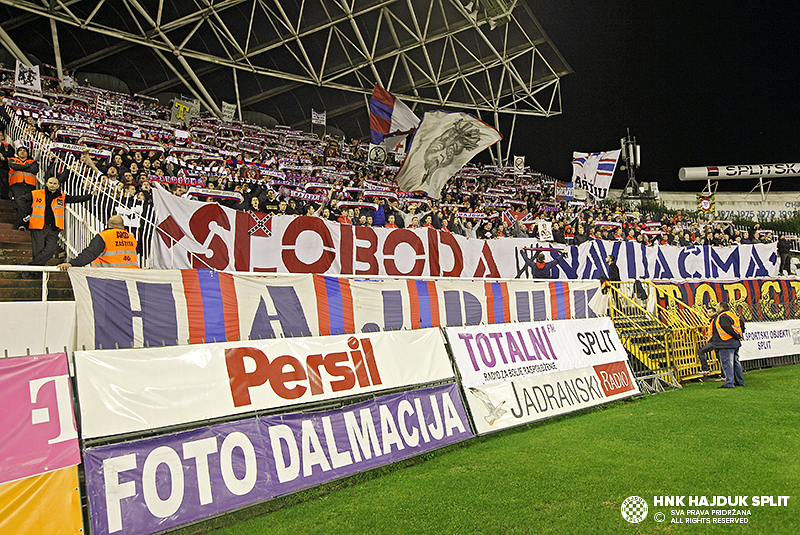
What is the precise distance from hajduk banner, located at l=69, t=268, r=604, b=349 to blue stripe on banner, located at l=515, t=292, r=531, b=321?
0.02 meters

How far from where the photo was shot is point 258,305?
684 cm

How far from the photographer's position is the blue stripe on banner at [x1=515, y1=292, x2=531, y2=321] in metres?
10.0

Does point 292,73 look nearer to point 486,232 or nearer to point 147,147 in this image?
point 147,147

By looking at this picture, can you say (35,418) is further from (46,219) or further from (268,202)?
(268,202)

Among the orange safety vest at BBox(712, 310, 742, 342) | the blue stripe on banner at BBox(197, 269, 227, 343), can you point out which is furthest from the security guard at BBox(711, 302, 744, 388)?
the blue stripe on banner at BBox(197, 269, 227, 343)

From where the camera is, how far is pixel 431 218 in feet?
45.3

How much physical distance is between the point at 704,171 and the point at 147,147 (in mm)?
36553

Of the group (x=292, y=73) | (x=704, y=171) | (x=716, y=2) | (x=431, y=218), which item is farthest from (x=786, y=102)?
(x=431, y=218)

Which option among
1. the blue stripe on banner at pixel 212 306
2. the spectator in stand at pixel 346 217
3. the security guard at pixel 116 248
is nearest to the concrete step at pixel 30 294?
the security guard at pixel 116 248

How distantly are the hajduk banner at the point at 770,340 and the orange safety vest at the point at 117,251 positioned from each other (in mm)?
13219

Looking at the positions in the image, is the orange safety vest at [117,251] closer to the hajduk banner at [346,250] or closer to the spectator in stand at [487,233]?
the hajduk banner at [346,250]

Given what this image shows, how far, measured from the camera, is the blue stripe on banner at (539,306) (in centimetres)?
1027

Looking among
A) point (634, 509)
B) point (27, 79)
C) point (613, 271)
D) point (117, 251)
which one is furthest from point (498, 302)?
point (27, 79)

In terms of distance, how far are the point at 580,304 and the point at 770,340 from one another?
582 cm
